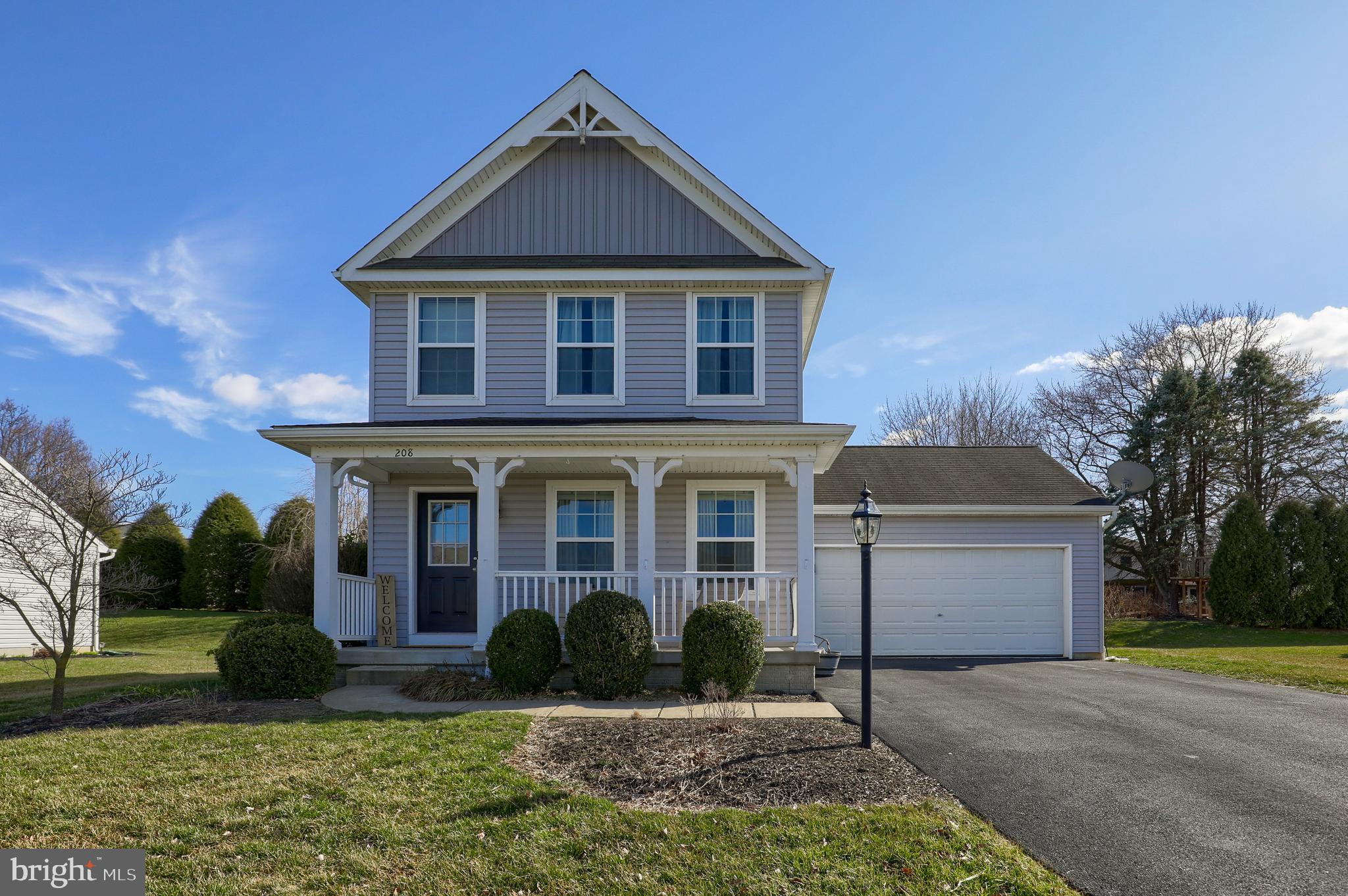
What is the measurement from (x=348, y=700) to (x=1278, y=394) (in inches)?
1094

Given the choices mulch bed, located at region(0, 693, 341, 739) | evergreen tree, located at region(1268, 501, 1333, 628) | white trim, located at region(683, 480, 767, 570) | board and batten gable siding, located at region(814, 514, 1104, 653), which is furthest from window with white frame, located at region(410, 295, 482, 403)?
evergreen tree, located at region(1268, 501, 1333, 628)

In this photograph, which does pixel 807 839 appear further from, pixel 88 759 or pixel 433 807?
pixel 88 759

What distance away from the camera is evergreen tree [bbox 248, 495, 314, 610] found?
21938 millimetres

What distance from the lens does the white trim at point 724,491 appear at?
42.9 ft

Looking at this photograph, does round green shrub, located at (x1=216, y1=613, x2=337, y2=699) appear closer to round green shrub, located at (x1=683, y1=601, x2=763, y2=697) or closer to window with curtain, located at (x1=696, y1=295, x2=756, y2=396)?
round green shrub, located at (x1=683, y1=601, x2=763, y2=697)

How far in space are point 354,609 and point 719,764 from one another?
23.8ft

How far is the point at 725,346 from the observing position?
43.0ft

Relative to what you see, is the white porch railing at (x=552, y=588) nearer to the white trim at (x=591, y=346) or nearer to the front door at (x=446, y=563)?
the front door at (x=446, y=563)

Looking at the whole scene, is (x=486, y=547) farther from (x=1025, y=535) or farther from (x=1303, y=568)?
(x=1303, y=568)

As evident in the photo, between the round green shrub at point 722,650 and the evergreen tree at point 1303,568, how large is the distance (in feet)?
60.0

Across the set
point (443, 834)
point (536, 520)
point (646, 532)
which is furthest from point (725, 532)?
point (443, 834)

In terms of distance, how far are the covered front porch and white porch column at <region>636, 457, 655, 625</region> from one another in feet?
0.25

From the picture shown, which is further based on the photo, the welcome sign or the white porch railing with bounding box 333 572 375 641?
the welcome sign

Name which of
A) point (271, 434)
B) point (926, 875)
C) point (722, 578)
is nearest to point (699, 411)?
point (722, 578)
